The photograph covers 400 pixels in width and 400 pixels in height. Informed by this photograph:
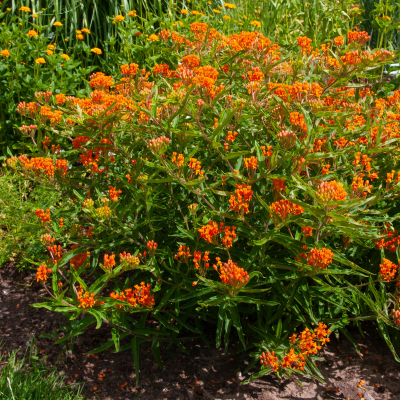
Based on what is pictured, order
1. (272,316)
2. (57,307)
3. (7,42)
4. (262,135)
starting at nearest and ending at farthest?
(57,307) → (272,316) → (262,135) → (7,42)

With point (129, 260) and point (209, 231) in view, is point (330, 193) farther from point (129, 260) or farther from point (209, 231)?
point (129, 260)

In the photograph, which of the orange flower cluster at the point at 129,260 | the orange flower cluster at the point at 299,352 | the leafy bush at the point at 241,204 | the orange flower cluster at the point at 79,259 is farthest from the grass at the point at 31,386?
the orange flower cluster at the point at 299,352

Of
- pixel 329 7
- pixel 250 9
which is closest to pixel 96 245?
pixel 329 7

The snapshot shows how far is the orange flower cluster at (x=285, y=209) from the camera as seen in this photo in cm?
196

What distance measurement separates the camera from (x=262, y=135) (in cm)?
273

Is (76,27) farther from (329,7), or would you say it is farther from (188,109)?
(188,109)

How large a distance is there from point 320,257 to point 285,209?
249 millimetres

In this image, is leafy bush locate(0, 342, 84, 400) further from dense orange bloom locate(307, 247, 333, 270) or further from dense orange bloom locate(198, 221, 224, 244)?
dense orange bloom locate(307, 247, 333, 270)

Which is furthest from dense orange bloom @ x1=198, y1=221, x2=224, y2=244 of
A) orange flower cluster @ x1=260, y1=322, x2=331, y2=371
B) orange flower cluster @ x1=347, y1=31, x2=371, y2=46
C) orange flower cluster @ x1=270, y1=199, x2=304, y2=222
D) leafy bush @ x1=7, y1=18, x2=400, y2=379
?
orange flower cluster @ x1=347, y1=31, x2=371, y2=46

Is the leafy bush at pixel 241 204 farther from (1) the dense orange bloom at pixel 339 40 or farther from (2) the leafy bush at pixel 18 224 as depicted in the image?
(2) the leafy bush at pixel 18 224

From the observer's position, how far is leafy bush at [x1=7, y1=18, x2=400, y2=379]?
209 cm

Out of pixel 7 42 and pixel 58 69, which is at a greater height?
pixel 7 42

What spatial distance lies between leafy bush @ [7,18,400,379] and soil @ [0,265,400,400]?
193 millimetres

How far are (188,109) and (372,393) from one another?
186 centimetres
